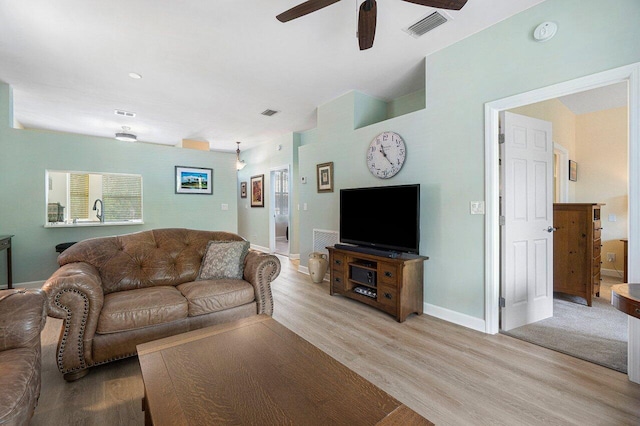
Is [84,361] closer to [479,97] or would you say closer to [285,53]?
[285,53]

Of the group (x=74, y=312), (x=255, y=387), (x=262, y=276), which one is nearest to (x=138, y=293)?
(x=74, y=312)

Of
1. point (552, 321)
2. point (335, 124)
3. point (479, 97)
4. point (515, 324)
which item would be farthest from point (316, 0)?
point (552, 321)

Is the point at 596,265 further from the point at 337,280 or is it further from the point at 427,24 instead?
the point at 427,24

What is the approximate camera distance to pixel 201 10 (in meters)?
2.29

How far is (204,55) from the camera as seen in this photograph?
297cm

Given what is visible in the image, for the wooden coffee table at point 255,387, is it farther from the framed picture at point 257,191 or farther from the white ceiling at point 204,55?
the framed picture at point 257,191

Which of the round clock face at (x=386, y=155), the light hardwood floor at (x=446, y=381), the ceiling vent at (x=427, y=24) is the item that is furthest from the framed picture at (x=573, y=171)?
the ceiling vent at (x=427, y=24)

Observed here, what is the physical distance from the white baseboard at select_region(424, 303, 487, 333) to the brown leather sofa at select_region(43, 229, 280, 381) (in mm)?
1741

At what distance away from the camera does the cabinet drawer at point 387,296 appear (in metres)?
2.88

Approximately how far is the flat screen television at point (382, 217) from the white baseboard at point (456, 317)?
2.35 feet

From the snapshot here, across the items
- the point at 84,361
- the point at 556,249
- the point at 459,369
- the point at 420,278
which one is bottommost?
the point at 459,369

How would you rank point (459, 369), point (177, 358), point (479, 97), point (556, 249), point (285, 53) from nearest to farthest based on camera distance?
point (177, 358) < point (459, 369) < point (479, 97) < point (285, 53) < point (556, 249)

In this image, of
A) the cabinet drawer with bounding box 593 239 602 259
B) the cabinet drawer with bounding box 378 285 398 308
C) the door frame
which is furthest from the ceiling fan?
the cabinet drawer with bounding box 593 239 602 259

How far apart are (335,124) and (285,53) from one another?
4.89ft
